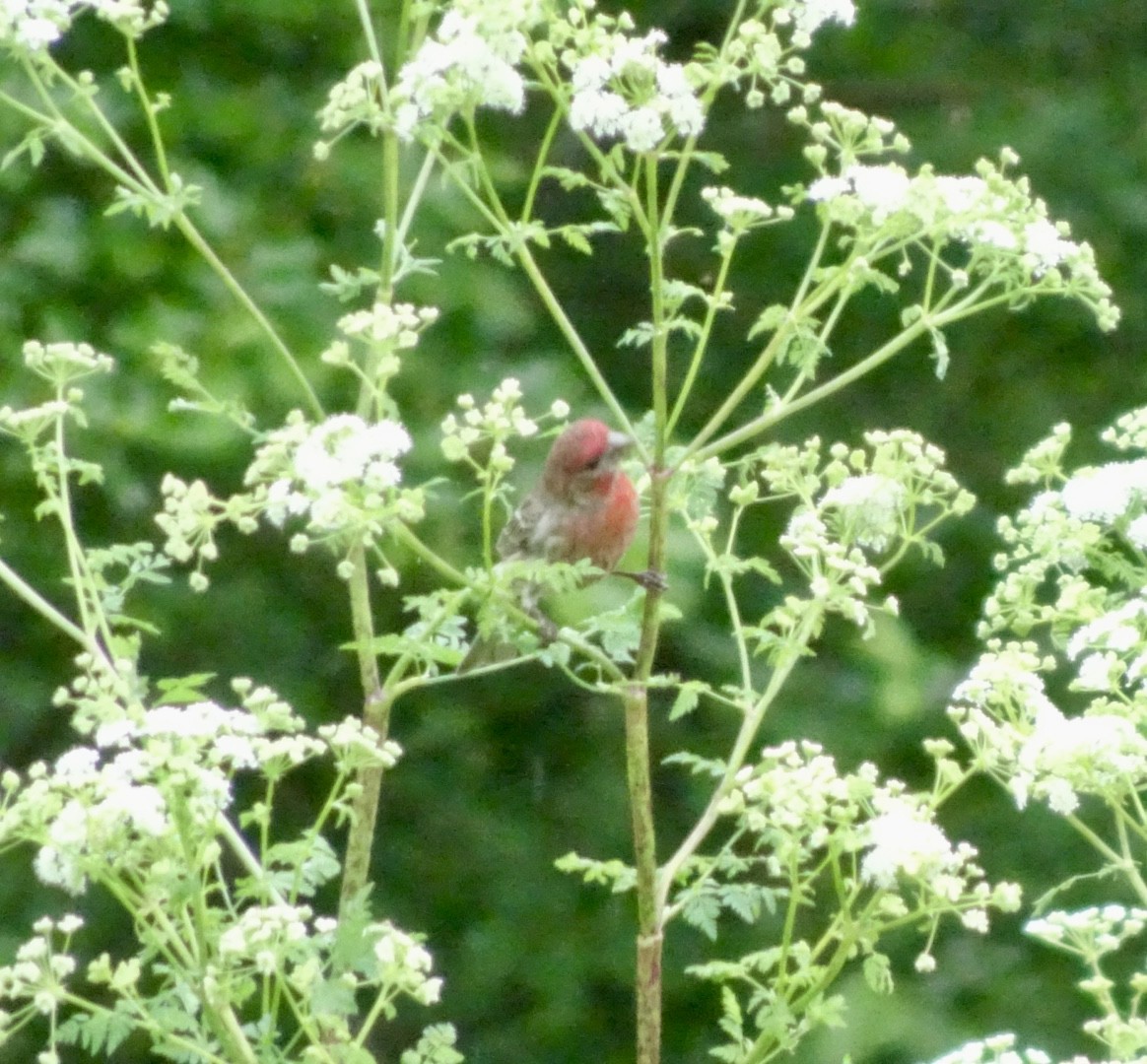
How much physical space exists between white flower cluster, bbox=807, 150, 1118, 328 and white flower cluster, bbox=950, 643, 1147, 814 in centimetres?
40

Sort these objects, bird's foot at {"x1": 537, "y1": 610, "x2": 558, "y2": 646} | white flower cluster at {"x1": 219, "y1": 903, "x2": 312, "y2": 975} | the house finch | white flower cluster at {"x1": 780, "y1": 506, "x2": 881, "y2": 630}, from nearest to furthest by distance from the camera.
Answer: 1. white flower cluster at {"x1": 219, "y1": 903, "x2": 312, "y2": 975}
2. white flower cluster at {"x1": 780, "y1": 506, "x2": 881, "y2": 630}
3. bird's foot at {"x1": 537, "y1": 610, "x2": 558, "y2": 646}
4. the house finch

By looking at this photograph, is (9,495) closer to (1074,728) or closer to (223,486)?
(223,486)

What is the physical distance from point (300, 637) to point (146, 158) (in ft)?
3.00

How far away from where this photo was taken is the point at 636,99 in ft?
5.98

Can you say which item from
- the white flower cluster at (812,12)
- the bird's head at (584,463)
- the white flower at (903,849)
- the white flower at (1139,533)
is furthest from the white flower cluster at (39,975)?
the bird's head at (584,463)

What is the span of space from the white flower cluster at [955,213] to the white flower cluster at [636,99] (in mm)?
154

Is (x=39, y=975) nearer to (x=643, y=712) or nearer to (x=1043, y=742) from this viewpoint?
(x=643, y=712)

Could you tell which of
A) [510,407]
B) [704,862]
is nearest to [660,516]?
[510,407]

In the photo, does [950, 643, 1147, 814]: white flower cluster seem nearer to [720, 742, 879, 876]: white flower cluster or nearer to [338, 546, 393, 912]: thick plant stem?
[720, 742, 879, 876]: white flower cluster

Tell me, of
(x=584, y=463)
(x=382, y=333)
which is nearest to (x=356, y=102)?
(x=382, y=333)

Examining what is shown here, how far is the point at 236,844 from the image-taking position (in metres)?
1.85

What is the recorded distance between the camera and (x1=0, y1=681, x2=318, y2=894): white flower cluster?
161cm

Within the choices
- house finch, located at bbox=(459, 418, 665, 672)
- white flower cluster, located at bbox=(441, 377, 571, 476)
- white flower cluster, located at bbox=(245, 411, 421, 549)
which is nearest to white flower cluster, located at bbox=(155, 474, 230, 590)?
white flower cluster, located at bbox=(245, 411, 421, 549)

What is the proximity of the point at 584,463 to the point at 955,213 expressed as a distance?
1.19 metres
